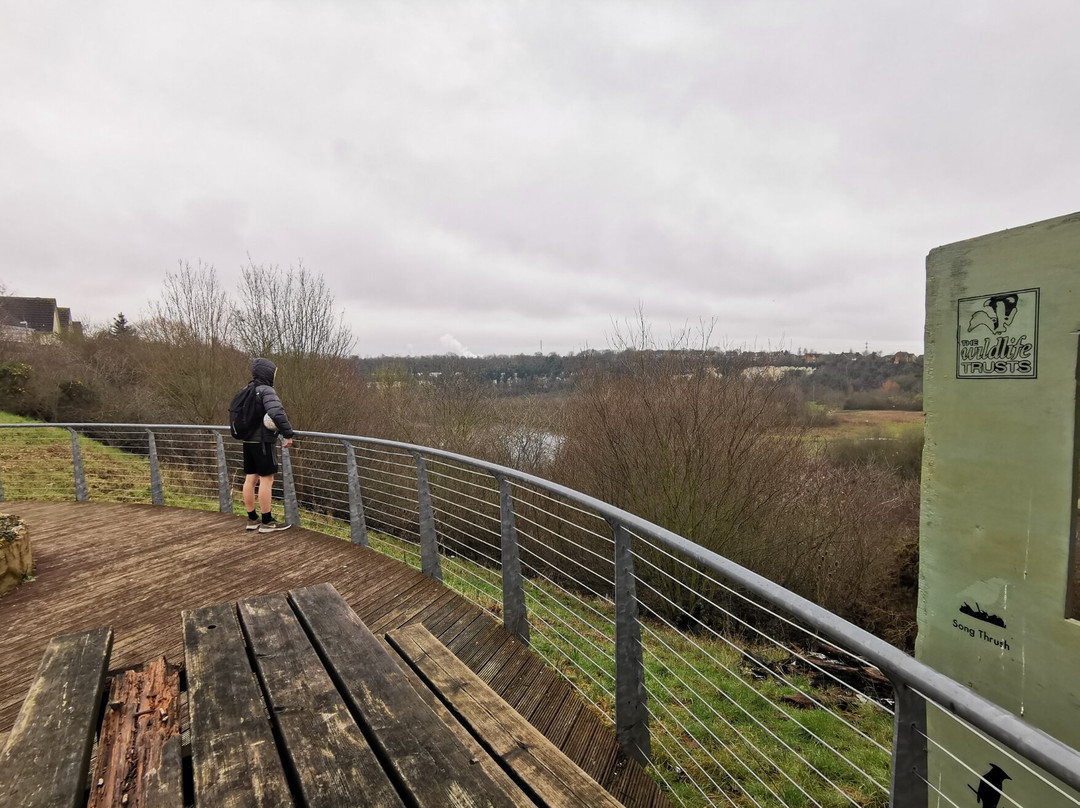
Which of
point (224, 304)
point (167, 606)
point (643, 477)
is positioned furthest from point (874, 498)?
point (224, 304)

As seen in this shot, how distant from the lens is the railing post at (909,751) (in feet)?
4.02

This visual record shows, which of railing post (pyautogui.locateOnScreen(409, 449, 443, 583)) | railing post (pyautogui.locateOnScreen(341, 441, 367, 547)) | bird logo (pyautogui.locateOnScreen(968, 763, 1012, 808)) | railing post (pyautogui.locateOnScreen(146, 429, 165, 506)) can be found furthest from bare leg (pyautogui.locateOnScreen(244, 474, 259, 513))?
bird logo (pyautogui.locateOnScreen(968, 763, 1012, 808))

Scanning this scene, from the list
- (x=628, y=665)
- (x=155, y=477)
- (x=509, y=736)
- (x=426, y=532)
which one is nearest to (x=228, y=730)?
(x=509, y=736)

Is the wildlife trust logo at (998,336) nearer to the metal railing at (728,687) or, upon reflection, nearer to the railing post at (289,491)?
the metal railing at (728,687)

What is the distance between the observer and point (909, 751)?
4.07 feet

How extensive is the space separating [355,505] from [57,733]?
3622 mm

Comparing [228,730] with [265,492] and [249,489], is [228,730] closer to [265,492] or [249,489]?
[265,492]

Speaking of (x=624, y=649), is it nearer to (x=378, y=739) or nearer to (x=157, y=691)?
(x=378, y=739)

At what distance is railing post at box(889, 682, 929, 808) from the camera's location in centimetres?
122

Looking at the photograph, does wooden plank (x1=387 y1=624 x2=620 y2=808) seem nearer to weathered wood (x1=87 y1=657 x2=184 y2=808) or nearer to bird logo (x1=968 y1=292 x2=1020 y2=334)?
weathered wood (x1=87 y1=657 x2=184 y2=808)

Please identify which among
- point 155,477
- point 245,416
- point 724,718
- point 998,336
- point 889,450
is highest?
point 998,336

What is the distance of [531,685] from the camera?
2.81m

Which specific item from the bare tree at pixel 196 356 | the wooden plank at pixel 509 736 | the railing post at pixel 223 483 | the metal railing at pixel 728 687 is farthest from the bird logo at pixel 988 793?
the bare tree at pixel 196 356

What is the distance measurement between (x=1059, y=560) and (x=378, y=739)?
3.13 m
